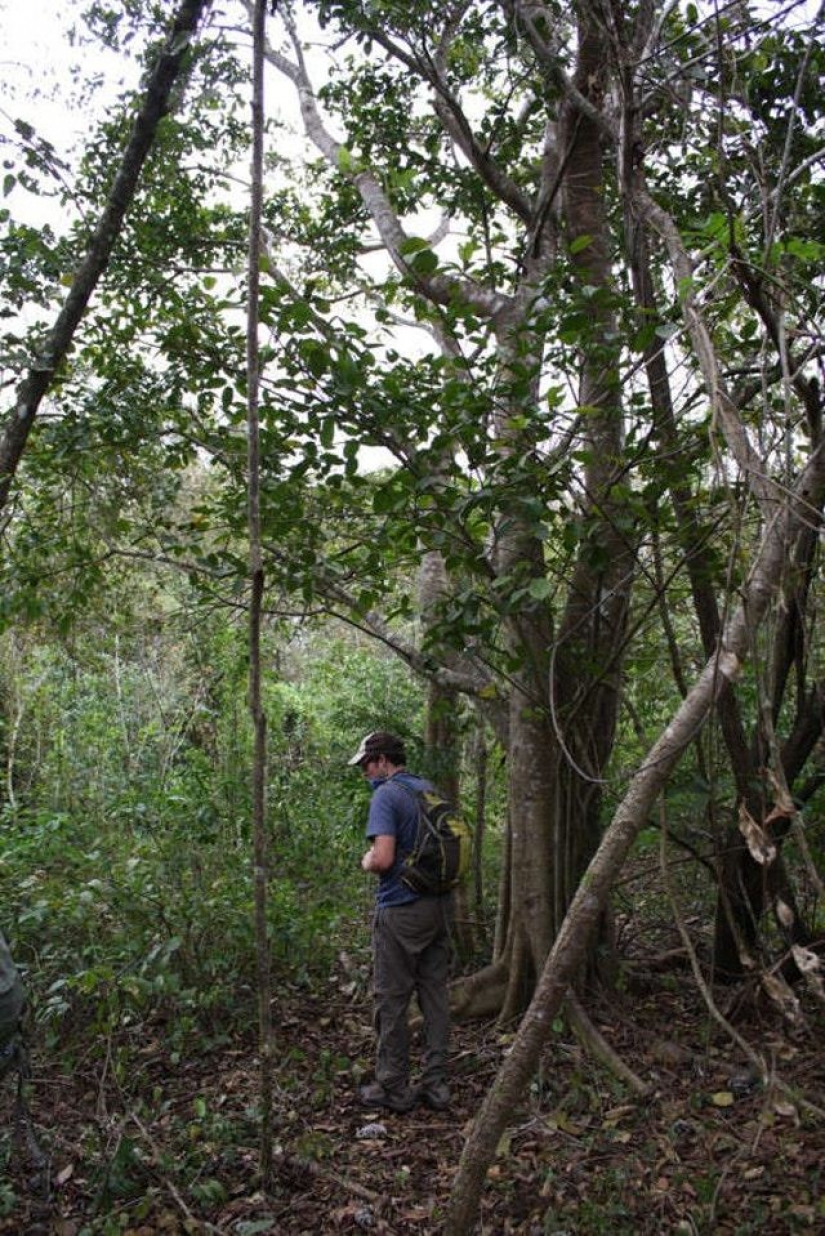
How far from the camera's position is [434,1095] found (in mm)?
4742

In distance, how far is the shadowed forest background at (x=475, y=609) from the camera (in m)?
3.54

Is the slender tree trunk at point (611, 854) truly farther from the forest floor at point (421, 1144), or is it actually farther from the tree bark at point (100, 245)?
the tree bark at point (100, 245)

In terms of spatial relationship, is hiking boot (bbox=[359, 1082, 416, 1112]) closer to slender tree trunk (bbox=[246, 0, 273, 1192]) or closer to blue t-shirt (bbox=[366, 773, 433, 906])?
blue t-shirt (bbox=[366, 773, 433, 906])

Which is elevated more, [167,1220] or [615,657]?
[615,657]

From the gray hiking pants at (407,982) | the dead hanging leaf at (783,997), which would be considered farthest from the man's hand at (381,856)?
the dead hanging leaf at (783,997)

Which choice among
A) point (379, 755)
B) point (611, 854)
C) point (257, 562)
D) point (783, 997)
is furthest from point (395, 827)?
point (783, 997)

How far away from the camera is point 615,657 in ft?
16.0

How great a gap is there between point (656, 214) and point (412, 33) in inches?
113

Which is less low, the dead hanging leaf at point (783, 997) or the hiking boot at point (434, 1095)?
the dead hanging leaf at point (783, 997)

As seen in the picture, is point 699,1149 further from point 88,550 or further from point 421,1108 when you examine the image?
point 88,550

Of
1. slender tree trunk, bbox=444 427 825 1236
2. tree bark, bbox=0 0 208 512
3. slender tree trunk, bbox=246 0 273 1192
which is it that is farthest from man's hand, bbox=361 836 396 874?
tree bark, bbox=0 0 208 512

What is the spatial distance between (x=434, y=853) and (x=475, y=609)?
1390mm

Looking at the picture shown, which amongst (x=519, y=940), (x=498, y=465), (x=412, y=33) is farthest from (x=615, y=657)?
(x=412, y=33)

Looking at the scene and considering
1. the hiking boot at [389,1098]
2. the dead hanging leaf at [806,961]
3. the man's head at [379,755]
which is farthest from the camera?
the man's head at [379,755]
